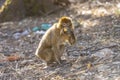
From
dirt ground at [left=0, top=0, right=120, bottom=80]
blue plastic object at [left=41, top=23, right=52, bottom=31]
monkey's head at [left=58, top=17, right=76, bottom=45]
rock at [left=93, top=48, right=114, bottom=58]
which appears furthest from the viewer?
blue plastic object at [left=41, top=23, right=52, bottom=31]

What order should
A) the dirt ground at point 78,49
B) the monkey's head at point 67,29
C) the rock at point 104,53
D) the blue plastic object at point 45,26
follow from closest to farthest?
the dirt ground at point 78,49 → the monkey's head at point 67,29 → the rock at point 104,53 → the blue plastic object at point 45,26

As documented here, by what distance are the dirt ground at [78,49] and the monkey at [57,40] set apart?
0.21 meters

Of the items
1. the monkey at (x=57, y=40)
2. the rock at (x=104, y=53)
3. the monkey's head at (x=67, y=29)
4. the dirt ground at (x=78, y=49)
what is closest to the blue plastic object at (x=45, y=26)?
the dirt ground at (x=78, y=49)

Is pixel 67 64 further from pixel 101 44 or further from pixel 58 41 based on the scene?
pixel 101 44

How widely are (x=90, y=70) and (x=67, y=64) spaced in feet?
2.54

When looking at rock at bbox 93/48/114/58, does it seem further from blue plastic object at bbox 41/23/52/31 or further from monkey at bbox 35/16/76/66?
blue plastic object at bbox 41/23/52/31

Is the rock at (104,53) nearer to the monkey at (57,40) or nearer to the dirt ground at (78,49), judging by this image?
the dirt ground at (78,49)

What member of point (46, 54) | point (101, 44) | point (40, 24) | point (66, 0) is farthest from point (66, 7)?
point (46, 54)

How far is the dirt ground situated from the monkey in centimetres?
21

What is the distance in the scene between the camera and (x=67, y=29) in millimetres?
7551

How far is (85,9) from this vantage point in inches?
539

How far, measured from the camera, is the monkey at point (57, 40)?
7.54m

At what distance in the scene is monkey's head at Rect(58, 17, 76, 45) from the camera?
750 cm

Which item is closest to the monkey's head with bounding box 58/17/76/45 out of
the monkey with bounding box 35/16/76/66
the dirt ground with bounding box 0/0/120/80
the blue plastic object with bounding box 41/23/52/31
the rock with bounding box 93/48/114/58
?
the monkey with bounding box 35/16/76/66
